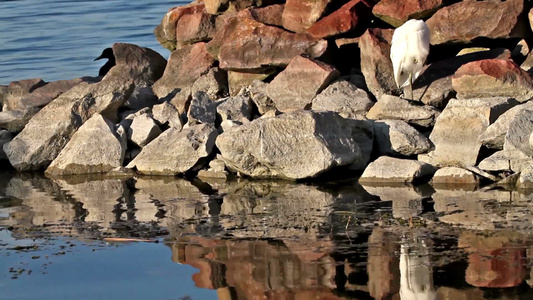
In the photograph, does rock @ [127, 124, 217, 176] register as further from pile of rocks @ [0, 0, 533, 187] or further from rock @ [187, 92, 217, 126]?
rock @ [187, 92, 217, 126]

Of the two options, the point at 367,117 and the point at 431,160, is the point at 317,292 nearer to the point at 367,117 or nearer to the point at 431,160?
the point at 431,160

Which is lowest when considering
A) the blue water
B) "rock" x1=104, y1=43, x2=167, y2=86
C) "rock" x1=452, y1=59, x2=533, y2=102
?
"rock" x1=452, y1=59, x2=533, y2=102

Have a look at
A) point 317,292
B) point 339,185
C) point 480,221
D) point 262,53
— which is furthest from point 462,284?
point 262,53

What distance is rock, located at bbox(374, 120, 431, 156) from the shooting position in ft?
31.9

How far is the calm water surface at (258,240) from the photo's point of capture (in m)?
6.11

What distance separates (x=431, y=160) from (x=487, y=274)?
3.62 metres

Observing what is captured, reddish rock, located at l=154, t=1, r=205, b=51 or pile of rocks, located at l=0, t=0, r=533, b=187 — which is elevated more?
reddish rock, located at l=154, t=1, r=205, b=51

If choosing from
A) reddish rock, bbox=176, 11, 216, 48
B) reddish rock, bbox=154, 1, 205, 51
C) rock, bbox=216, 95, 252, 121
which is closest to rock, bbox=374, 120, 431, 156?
rock, bbox=216, 95, 252, 121

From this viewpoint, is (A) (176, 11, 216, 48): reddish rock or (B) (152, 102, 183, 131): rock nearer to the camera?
(B) (152, 102, 183, 131): rock

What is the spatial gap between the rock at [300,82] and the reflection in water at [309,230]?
5.73ft

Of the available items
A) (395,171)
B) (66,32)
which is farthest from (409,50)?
(66,32)

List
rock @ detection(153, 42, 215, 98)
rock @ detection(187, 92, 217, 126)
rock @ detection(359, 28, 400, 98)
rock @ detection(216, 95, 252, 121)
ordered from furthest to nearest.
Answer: rock @ detection(153, 42, 215, 98)
rock @ detection(359, 28, 400, 98)
rock @ detection(216, 95, 252, 121)
rock @ detection(187, 92, 217, 126)

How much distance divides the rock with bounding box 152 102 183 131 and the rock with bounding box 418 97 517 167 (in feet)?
8.67

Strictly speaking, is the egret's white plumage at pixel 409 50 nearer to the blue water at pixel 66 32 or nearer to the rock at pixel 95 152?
the rock at pixel 95 152
